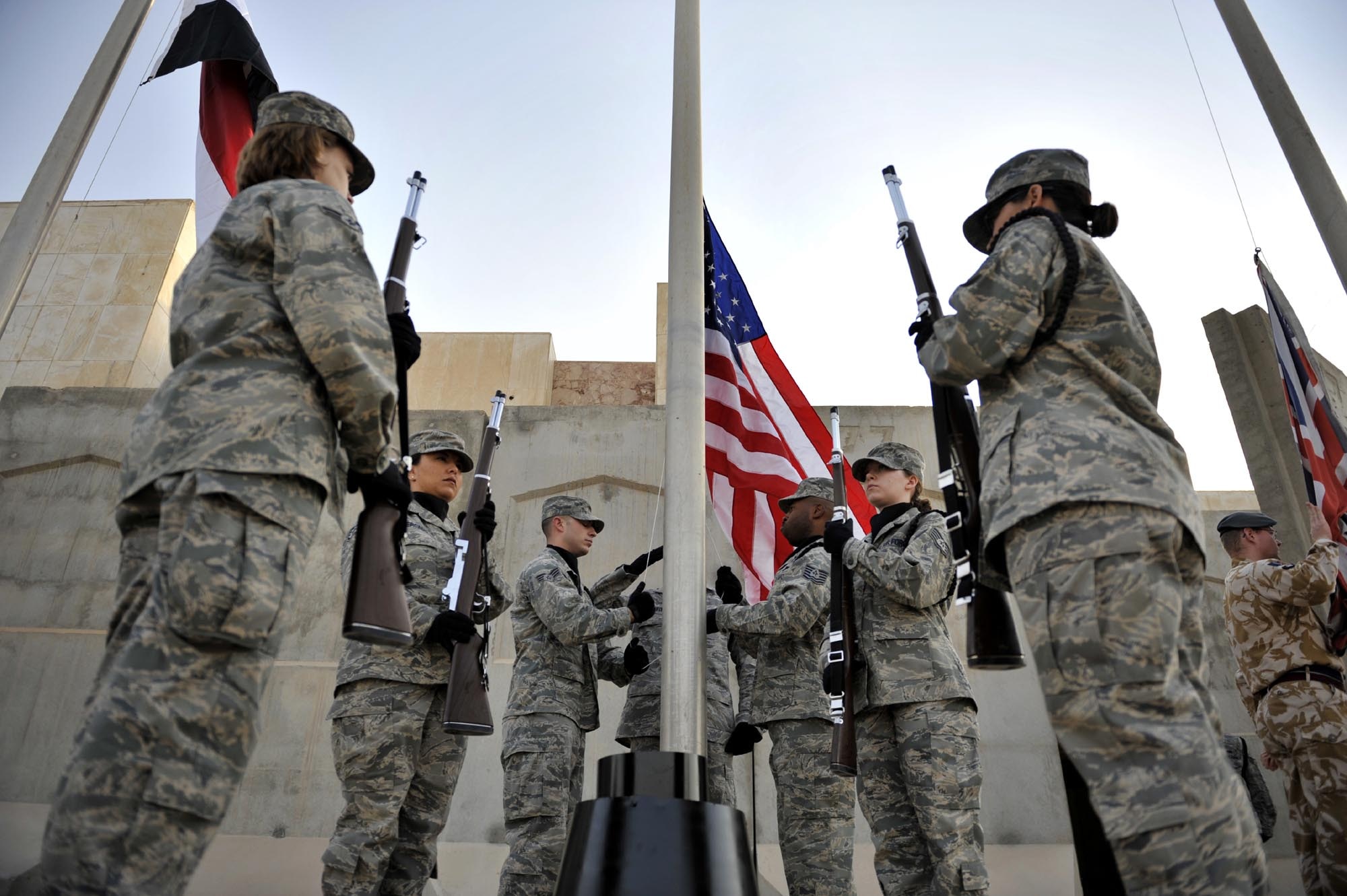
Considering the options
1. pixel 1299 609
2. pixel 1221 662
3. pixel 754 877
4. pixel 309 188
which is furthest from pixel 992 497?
pixel 1221 662

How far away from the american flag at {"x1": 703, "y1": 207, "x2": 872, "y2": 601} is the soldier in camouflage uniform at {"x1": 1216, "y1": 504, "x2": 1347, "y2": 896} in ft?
7.56

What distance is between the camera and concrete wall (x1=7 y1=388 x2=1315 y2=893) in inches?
234

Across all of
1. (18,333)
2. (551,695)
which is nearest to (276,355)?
(551,695)

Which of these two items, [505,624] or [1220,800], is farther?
[505,624]

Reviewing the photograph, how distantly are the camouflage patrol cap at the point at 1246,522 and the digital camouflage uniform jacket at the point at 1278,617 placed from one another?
283mm

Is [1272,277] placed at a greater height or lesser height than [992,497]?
greater

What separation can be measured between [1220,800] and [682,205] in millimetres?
3225

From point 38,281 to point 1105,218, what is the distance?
971 cm

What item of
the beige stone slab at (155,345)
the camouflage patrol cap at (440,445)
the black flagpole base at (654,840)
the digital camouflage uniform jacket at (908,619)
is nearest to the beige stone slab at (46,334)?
the beige stone slab at (155,345)

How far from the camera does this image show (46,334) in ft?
28.0

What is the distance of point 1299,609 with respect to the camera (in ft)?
14.8

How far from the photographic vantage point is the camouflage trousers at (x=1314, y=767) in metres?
3.97

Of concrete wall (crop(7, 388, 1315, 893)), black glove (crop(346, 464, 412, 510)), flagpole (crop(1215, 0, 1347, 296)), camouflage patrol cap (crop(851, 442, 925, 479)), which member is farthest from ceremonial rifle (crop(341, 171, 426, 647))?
flagpole (crop(1215, 0, 1347, 296))

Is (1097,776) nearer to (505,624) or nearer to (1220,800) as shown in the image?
(1220,800)
